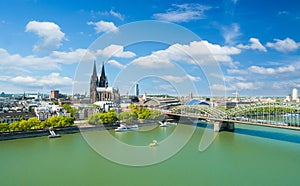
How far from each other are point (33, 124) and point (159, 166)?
22.5 ft

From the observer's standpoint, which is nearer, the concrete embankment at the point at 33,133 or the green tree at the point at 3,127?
the concrete embankment at the point at 33,133

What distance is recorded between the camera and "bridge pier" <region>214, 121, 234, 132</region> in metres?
11.5

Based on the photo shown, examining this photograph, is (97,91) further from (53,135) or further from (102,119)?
(53,135)

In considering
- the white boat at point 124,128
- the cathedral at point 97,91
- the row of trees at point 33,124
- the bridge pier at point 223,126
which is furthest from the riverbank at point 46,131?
the cathedral at point 97,91

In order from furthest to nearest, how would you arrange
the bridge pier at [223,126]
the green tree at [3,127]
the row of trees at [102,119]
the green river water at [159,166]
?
the row of trees at [102,119] → the bridge pier at [223,126] → the green tree at [3,127] → the green river water at [159,166]

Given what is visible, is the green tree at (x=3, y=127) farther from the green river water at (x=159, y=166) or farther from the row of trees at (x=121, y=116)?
the row of trees at (x=121, y=116)

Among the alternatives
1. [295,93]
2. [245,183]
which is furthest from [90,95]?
[295,93]

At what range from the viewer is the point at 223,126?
11.8 metres

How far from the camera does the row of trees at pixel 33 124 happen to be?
9418mm

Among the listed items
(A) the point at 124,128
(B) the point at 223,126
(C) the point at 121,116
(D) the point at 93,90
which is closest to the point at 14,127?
(A) the point at 124,128

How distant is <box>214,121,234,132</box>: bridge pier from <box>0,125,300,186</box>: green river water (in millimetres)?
2607

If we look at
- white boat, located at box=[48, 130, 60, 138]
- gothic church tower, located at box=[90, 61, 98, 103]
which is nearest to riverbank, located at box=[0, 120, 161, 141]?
white boat, located at box=[48, 130, 60, 138]

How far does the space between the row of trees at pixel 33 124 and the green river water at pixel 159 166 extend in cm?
86

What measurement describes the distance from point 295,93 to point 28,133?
168 ft
